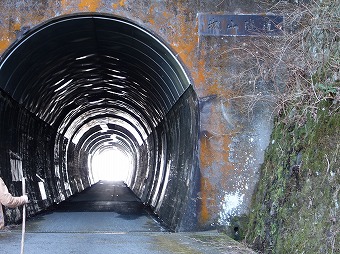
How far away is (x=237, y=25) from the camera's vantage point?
8.47 m

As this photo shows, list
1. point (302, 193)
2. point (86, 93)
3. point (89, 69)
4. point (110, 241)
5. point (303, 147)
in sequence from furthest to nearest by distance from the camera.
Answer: point (86, 93) → point (89, 69) → point (110, 241) → point (303, 147) → point (302, 193)

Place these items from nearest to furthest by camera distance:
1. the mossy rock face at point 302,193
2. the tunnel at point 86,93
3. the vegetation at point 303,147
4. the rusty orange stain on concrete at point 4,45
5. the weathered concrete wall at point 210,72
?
the mossy rock face at point 302,193, the vegetation at point 303,147, the weathered concrete wall at point 210,72, the rusty orange stain on concrete at point 4,45, the tunnel at point 86,93

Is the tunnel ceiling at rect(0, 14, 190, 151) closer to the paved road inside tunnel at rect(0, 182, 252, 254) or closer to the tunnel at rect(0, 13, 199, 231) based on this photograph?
the tunnel at rect(0, 13, 199, 231)

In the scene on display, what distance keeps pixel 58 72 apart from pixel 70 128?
8172 mm

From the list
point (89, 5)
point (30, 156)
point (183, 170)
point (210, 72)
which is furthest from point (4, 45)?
point (30, 156)

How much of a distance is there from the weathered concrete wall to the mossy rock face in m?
0.64

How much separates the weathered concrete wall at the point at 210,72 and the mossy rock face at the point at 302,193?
2.11 ft

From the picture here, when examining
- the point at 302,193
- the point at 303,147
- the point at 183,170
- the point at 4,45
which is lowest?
the point at 302,193

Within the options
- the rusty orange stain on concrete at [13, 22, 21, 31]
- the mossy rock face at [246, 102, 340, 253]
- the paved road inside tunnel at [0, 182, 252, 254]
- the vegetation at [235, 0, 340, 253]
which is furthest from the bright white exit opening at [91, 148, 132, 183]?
the mossy rock face at [246, 102, 340, 253]

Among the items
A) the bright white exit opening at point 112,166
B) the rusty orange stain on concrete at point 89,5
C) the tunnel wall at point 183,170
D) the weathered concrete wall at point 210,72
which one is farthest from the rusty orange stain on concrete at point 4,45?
the bright white exit opening at point 112,166

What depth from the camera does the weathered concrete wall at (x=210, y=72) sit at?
8078 millimetres

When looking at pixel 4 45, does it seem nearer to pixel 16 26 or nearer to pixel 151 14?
pixel 16 26

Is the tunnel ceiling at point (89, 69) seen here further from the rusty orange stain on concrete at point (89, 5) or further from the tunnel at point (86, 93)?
the rusty orange stain on concrete at point (89, 5)

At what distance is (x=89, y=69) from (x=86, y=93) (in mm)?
3296
